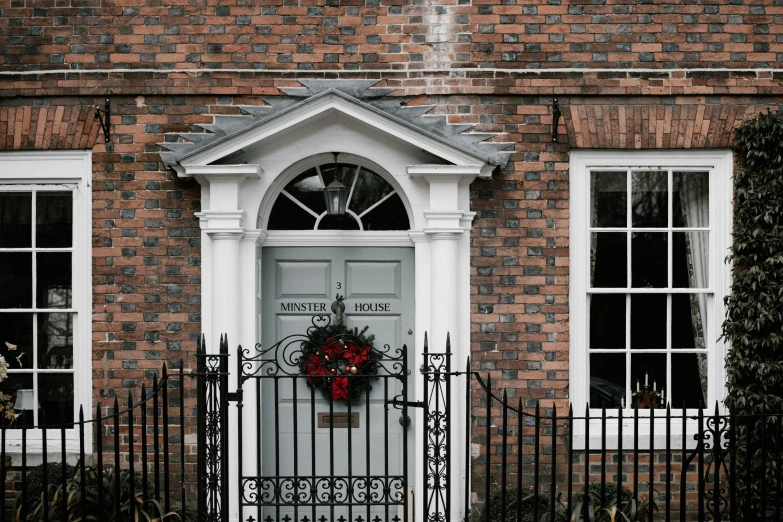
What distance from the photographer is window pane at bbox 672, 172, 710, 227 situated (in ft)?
22.6

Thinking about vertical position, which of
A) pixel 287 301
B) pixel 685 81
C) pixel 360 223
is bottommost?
pixel 287 301

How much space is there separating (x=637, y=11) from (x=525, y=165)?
1573 mm

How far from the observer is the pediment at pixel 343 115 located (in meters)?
6.41

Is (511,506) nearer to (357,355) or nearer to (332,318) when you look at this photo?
(357,355)

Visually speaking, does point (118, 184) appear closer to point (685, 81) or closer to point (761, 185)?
point (685, 81)

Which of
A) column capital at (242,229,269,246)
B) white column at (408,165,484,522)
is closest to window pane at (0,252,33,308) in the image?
column capital at (242,229,269,246)

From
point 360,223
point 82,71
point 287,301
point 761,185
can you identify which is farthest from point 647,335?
point 82,71

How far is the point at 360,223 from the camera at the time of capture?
6.94m

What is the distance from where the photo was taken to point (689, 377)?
691 centimetres

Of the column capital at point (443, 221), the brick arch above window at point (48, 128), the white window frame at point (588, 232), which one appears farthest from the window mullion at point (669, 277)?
the brick arch above window at point (48, 128)

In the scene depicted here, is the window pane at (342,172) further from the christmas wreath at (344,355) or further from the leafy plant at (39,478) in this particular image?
the leafy plant at (39,478)

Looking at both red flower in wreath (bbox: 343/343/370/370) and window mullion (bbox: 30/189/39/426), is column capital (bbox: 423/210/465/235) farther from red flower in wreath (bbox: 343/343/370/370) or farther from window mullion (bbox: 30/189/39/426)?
window mullion (bbox: 30/189/39/426)

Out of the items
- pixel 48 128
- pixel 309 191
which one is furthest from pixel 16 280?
pixel 309 191

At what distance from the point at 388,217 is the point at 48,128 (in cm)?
292
